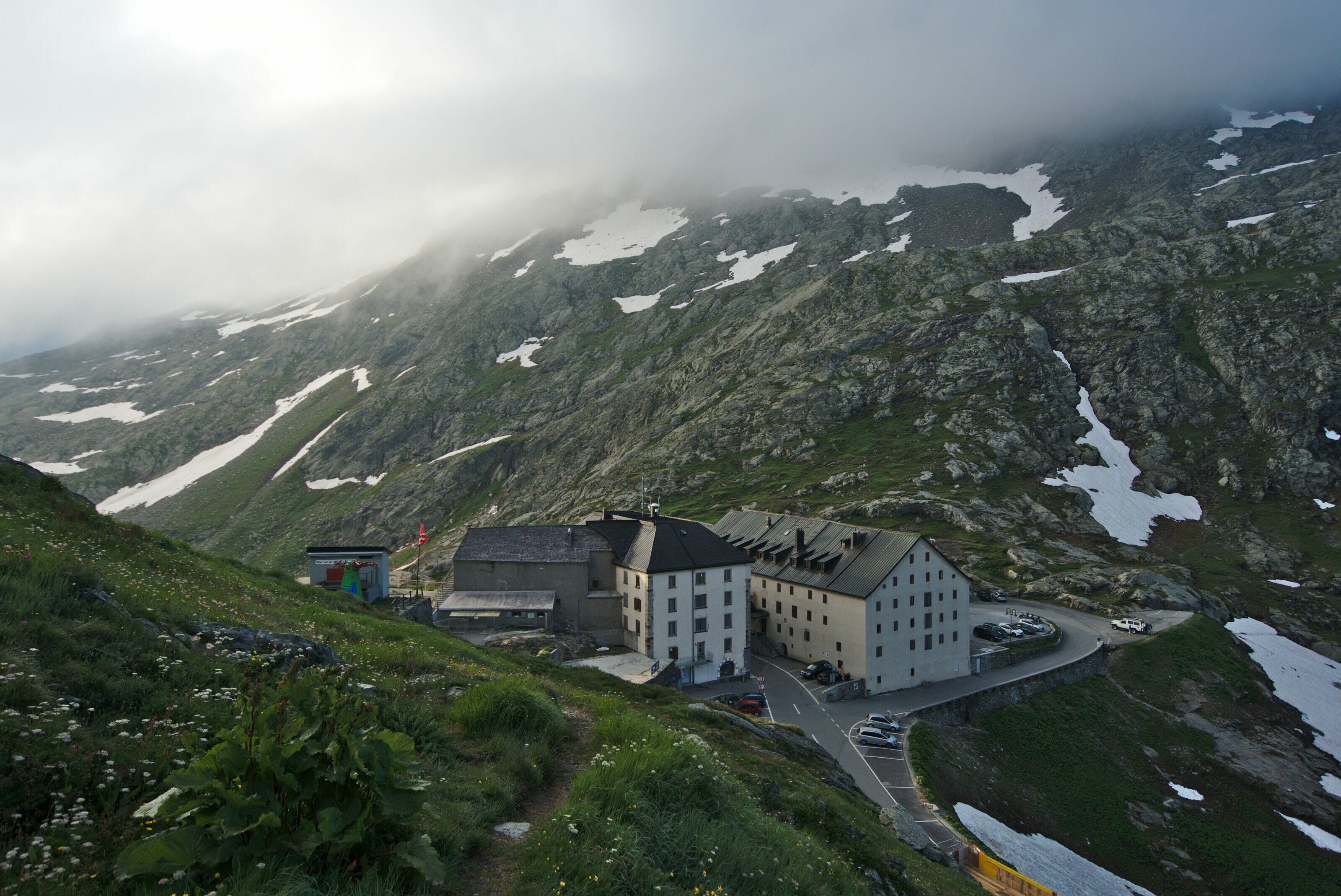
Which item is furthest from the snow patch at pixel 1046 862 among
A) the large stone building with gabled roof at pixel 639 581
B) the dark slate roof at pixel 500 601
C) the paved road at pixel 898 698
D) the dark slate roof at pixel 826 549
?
the dark slate roof at pixel 500 601

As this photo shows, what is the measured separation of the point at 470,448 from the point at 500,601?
113 meters

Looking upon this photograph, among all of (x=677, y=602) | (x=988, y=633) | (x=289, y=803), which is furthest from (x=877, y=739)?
(x=289, y=803)

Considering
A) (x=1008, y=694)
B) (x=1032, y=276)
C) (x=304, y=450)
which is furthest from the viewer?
(x=304, y=450)

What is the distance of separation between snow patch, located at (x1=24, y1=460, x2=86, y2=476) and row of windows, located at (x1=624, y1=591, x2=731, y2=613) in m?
196

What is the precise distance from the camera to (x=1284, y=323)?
392 ft

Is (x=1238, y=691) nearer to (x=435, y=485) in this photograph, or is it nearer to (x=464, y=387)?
(x=435, y=485)

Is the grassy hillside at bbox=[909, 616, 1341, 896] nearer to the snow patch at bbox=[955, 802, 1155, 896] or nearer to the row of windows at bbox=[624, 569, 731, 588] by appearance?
the snow patch at bbox=[955, 802, 1155, 896]

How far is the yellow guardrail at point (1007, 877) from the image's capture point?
26.9 m

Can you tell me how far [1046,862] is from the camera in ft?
110

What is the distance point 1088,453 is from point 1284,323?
2035 inches

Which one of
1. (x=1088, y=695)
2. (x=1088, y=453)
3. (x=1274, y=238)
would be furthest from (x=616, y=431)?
(x=1274, y=238)

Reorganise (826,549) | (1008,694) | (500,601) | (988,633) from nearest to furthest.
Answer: (1008,694) < (500,601) < (826,549) < (988,633)

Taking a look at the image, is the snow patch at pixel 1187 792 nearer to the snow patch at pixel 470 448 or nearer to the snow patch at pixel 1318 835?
the snow patch at pixel 1318 835

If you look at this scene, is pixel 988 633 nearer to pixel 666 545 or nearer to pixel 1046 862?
pixel 1046 862
